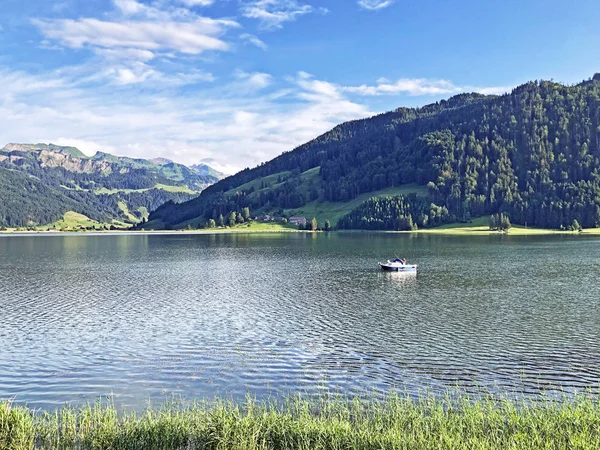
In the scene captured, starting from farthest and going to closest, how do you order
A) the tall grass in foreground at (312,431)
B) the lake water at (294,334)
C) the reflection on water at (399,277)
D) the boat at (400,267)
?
the boat at (400,267) → the reflection on water at (399,277) → the lake water at (294,334) → the tall grass in foreground at (312,431)

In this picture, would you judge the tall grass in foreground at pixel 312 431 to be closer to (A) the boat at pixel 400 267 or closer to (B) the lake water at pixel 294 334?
(B) the lake water at pixel 294 334

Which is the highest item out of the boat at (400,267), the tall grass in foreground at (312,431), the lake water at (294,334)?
the boat at (400,267)

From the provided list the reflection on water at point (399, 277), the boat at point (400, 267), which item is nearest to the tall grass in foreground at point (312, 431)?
the reflection on water at point (399, 277)

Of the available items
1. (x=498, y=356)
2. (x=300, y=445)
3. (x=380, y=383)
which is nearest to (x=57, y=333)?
(x=380, y=383)

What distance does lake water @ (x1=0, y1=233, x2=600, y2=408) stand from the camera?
122ft

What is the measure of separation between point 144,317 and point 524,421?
48471mm

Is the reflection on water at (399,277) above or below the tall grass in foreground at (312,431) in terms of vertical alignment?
below

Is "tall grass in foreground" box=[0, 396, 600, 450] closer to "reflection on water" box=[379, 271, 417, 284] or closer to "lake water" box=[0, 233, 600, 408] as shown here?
"lake water" box=[0, 233, 600, 408]

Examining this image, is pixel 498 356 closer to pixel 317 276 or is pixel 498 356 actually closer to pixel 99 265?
pixel 317 276

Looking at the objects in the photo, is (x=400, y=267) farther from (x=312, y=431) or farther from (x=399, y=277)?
(x=312, y=431)

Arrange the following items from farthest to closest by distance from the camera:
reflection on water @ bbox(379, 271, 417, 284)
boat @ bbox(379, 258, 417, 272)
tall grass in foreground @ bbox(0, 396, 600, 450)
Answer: boat @ bbox(379, 258, 417, 272) < reflection on water @ bbox(379, 271, 417, 284) < tall grass in foreground @ bbox(0, 396, 600, 450)

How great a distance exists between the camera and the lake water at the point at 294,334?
37.3 meters

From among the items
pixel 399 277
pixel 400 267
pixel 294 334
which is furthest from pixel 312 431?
pixel 400 267

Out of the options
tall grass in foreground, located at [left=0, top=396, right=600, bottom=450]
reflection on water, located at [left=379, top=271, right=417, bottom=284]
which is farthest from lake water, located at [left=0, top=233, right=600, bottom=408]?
tall grass in foreground, located at [left=0, top=396, right=600, bottom=450]
